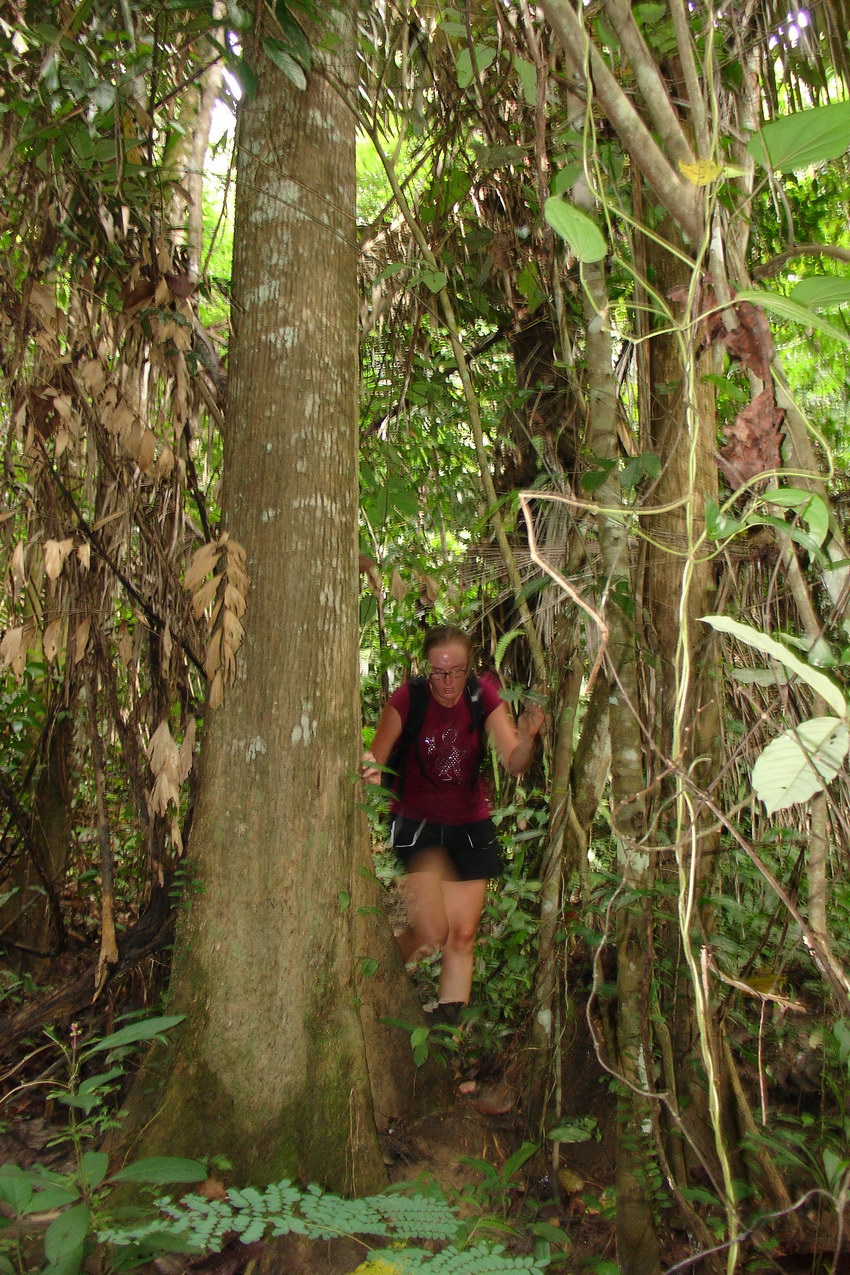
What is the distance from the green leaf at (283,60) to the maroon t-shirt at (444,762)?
190 cm

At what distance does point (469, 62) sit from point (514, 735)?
222cm

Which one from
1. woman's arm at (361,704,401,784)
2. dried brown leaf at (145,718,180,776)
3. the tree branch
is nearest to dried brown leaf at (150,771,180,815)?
dried brown leaf at (145,718,180,776)

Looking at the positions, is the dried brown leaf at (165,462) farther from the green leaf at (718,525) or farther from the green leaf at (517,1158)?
the green leaf at (517,1158)

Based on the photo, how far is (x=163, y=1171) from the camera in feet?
6.22

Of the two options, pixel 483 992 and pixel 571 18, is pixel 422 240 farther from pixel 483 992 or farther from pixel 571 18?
pixel 483 992

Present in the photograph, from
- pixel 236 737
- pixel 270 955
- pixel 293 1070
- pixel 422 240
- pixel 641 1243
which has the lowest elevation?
pixel 641 1243

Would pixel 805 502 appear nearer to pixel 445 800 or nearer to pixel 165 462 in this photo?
pixel 165 462

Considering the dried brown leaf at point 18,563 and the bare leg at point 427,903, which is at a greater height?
the dried brown leaf at point 18,563

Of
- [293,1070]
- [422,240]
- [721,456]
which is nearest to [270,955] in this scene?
[293,1070]

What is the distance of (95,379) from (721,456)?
6.08 feet

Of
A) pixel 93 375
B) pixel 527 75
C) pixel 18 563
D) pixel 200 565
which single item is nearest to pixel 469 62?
pixel 527 75

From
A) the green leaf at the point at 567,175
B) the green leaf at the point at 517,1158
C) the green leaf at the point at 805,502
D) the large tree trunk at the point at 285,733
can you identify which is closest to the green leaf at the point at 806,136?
the green leaf at the point at 805,502

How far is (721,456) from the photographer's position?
1.49 m

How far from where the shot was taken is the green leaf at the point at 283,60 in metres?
2.44
